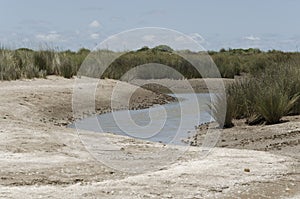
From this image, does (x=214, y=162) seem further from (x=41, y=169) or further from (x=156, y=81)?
(x=156, y=81)

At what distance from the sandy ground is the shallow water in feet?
7.27

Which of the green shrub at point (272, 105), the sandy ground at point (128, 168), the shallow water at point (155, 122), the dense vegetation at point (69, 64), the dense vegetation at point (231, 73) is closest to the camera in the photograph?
the sandy ground at point (128, 168)

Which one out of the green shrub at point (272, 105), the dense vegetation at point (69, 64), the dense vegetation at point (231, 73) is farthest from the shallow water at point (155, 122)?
the dense vegetation at point (69, 64)

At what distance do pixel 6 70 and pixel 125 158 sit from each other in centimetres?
1495

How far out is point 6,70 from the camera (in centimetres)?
2436

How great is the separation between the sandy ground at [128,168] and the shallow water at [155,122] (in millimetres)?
2215

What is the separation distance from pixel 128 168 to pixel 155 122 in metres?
8.85

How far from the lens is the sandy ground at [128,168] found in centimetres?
813

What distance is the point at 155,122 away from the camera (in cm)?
1847

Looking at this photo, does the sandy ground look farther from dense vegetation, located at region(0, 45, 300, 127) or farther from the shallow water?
the shallow water

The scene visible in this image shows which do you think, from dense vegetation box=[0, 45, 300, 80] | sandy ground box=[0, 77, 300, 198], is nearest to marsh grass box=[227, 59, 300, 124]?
sandy ground box=[0, 77, 300, 198]

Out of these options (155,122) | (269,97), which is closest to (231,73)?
(155,122)

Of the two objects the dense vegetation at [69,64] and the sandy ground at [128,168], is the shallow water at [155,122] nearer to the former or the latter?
the dense vegetation at [69,64]

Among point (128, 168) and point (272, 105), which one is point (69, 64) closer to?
point (272, 105)
